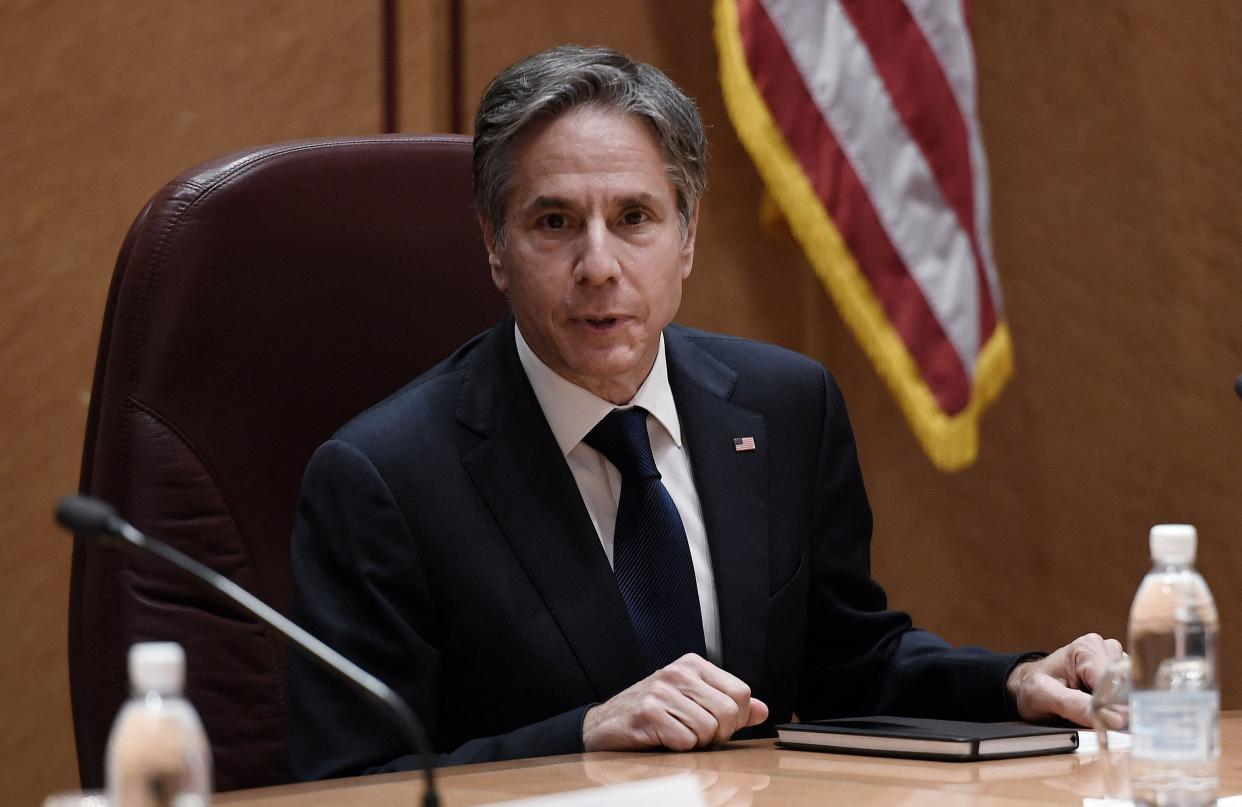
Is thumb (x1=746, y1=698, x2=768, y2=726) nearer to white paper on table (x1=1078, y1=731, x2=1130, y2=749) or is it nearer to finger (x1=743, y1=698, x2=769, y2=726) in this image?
finger (x1=743, y1=698, x2=769, y2=726)

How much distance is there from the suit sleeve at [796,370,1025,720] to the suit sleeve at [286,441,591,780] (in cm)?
47

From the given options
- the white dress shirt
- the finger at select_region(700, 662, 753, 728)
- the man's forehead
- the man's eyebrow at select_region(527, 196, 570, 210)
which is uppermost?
the man's forehead

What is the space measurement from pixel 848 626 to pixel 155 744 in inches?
52.4

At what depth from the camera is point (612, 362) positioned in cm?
187

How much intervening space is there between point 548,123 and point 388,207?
0.24m

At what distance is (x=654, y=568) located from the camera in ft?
6.06

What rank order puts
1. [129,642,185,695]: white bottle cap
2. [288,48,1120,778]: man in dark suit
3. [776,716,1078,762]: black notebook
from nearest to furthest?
[129,642,185,695]: white bottle cap → [776,716,1078,762]: black notebook → [288,48,1120,778]: man in dark suit

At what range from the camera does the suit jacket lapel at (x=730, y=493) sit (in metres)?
1.89

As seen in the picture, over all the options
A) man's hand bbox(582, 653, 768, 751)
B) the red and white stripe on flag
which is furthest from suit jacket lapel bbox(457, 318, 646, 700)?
the red and white stripe on flag

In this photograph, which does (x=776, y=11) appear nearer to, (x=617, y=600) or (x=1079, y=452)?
(x=1079, y=452)

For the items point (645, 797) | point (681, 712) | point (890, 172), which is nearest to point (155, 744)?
point (645, 797)

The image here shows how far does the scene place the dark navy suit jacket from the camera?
5.63 feet

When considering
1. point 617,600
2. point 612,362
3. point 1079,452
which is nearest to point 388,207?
point 612,362

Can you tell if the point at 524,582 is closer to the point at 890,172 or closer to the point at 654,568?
the point at 654,568
